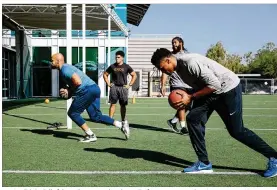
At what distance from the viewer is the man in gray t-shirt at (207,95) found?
15.7ft

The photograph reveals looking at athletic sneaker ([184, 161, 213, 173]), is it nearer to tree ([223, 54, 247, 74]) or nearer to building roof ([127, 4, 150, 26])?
building roof ([127, 4, 150, 26])

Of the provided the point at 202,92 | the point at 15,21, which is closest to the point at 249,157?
the point at 202,92

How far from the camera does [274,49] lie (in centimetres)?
7075

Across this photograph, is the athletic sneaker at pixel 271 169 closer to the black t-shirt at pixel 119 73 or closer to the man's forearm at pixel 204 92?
the man's forearm at pixel 204 92

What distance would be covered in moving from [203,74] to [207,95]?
1.47ft

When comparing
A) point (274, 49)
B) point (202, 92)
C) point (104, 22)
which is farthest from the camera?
point (274, 49)

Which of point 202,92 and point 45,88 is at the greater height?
point 202,92

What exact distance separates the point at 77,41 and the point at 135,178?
2865 centimetres

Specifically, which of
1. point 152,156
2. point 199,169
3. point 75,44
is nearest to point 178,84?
point 152,156

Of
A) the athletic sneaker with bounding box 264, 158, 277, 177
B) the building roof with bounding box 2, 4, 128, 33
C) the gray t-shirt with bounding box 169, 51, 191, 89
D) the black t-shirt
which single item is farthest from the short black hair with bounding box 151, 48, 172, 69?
the building roof with bounding box 2, 4, 128, 33

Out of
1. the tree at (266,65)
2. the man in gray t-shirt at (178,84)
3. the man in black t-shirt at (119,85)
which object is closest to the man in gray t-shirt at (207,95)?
the man in gray t-shirt at (178,84)

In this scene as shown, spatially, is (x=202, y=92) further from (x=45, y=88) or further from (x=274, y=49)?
(x=274, y=49)

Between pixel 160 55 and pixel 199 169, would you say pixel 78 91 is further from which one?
pixel 199 169

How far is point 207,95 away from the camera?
510 cm
